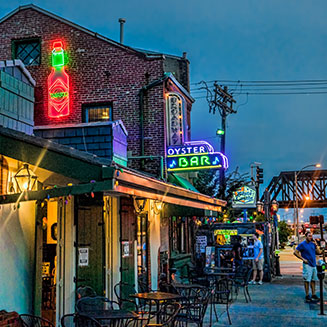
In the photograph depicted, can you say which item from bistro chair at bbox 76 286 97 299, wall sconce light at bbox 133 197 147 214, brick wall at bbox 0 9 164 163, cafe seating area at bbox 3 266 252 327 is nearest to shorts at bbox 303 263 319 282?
cafe seating area at bbox 3 266 252 327

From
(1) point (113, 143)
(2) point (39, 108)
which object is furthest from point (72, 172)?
(2) point (39, 108)

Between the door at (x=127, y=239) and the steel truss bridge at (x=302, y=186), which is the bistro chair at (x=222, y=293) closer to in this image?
the door at (x=127, y=239)

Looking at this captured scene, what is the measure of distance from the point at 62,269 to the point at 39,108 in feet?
24.7

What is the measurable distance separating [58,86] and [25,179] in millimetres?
8164

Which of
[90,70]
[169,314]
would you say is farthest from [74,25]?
[169,314]

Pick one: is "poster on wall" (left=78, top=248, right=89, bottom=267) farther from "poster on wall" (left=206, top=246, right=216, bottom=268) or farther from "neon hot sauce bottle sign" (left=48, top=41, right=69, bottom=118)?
"poster on wall" (left=206, top=246, right=216, bottom=268)

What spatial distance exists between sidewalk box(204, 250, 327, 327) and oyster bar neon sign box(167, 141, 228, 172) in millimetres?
3948

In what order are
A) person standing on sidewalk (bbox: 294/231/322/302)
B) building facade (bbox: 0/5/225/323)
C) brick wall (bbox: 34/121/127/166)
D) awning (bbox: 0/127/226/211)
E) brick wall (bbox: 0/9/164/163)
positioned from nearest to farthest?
awning (bbox: 0/127/226/211), building facade (bbox: 0/5/225/323), brick wall (bbox: 34/121/127/166), person standing on sidewalk (bbox: 294/231/322/302), brick wall (bbox: 0/9/164/163)

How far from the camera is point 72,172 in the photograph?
19.8ft

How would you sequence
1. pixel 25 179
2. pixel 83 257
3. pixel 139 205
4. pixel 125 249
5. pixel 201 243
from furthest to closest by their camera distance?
pixel 201 243 → pixel 139 205 → pixel 125 249 → pixel 83 257 → pixel 25 179

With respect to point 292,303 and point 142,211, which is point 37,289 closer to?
point 142,211

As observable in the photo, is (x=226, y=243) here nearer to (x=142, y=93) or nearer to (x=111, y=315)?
(x=142, y=93)

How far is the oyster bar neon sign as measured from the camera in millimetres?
14312

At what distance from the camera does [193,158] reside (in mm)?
14445
